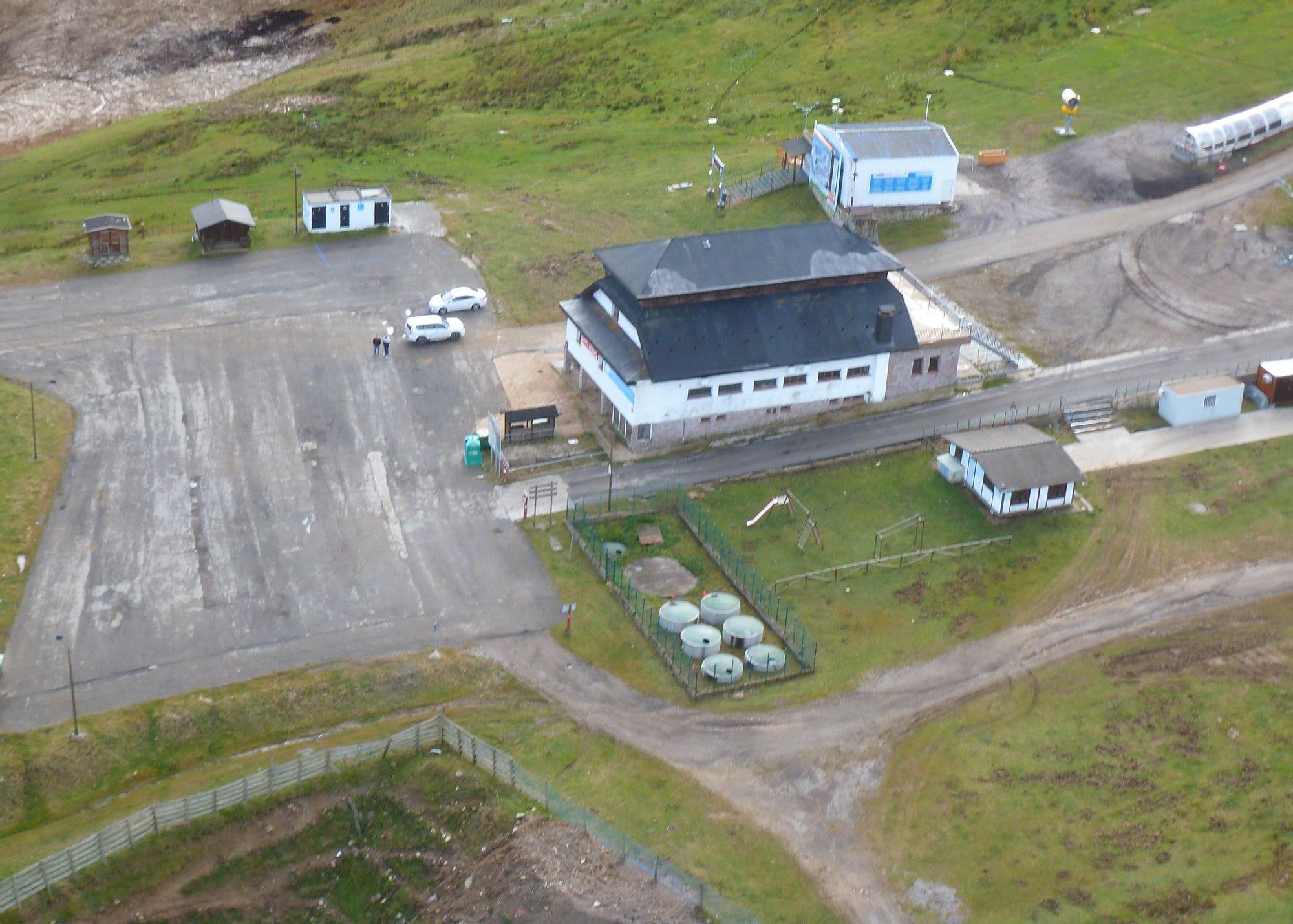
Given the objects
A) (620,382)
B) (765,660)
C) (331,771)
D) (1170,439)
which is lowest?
(1170,439)

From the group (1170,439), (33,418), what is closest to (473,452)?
(33,418)

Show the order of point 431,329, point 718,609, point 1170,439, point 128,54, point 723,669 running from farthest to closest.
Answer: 1. point 128,54
2. point 431,329
3. point 1170,439
4. point 718,609
5. point 723,669

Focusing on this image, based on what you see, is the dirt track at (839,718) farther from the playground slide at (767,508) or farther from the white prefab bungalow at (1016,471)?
the playground slide at (767,508)

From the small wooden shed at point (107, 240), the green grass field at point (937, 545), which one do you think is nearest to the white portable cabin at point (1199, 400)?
the green grass field at point (937, 545)

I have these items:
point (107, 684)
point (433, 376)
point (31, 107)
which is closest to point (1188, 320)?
point (433, 376)

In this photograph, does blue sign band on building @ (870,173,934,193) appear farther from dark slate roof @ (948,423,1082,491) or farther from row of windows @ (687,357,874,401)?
dark slate roof @ (948,423,1082,491)

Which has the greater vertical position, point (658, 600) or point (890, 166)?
point (890, 166)

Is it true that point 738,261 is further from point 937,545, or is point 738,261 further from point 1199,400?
point 1199,400

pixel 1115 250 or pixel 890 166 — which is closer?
pixel 1115 250
